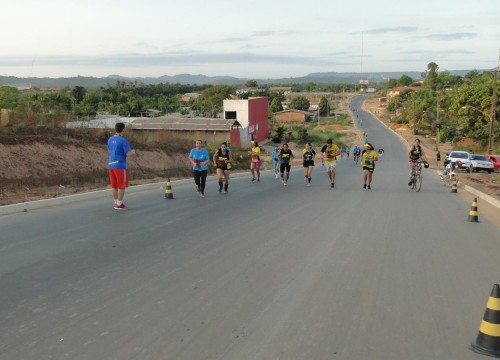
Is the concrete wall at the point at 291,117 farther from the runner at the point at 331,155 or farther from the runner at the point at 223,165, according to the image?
the runner at the point at 223,165

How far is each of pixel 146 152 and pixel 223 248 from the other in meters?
18.1

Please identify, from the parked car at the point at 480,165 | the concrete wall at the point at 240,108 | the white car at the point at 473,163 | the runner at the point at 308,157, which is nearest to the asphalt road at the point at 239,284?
the runner at the point at 308,157

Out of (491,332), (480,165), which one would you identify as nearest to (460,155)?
(480,165)

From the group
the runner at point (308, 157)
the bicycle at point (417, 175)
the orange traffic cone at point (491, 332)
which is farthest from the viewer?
the runner at point (308, 157)

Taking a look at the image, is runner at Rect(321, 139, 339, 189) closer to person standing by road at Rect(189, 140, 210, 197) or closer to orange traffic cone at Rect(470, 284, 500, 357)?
person standing by road at Rect(189, 140, 210, 197)

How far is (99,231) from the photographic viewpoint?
9594 millimetres

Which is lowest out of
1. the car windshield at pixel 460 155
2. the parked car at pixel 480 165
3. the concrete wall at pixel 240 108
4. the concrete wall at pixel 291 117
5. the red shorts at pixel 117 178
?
the parked car at pixel 480 165

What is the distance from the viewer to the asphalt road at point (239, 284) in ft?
15.7

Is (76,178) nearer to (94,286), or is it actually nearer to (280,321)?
(94,286)

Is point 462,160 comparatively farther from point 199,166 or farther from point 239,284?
point 239,284

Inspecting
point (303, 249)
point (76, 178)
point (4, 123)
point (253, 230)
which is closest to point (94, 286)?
point (303, 249)

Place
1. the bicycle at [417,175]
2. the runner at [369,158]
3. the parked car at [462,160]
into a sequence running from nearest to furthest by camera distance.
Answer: the runner at [369,158]
the bicycle at [417,175]
the parked car at [462,160]

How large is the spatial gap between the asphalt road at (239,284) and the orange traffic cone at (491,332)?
0.13 meters

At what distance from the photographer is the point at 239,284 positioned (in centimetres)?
655
